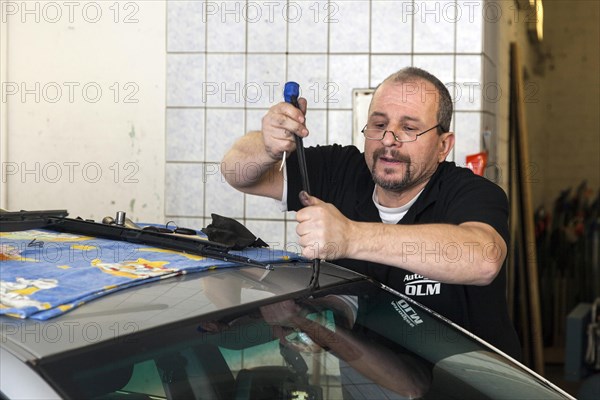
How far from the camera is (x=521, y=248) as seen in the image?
5094mm

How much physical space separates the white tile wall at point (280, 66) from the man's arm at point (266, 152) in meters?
1.14

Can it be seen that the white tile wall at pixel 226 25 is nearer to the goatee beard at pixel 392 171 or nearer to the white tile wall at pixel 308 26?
the white tile wall at pixel 308 26

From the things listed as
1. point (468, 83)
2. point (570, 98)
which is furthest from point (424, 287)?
point (570, 98)

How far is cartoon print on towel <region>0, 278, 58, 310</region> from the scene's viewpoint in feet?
4.17

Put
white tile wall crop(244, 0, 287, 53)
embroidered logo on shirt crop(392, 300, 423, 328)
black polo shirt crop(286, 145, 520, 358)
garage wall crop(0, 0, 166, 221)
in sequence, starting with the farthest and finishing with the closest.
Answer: garage wall crop(0, 0, 166, 221) < white tile wall crop(244, 0, 287, 53) < black polo shirt crop(286, 145, 520, 358) < embroidered logo on shirt crop(392, 300, 423, 328)

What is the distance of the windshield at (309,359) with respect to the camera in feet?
4.34

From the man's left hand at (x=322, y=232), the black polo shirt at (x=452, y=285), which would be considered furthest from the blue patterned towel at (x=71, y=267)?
the black polo shirt at (x=452, y=285)

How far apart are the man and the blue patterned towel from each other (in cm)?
20

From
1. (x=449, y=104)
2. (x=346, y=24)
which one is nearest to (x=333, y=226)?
(x=449, y=104)

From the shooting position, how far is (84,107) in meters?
3.86

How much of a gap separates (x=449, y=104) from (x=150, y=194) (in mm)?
1836

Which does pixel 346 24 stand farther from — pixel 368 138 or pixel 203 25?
pixel 368 138

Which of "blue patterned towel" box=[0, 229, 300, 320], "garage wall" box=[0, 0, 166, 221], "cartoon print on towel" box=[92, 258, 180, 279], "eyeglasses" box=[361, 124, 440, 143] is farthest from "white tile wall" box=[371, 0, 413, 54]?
"cartoon print on towel" box=[92, 258, 180, 279]

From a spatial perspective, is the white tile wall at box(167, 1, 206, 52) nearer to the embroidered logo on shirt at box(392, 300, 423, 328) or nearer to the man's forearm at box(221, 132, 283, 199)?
the man's forearm at box(221, 132, 283, 199)
